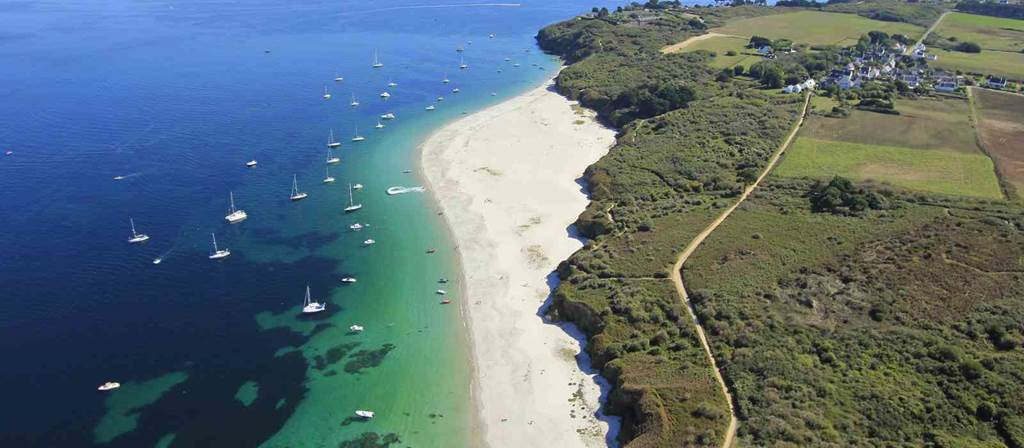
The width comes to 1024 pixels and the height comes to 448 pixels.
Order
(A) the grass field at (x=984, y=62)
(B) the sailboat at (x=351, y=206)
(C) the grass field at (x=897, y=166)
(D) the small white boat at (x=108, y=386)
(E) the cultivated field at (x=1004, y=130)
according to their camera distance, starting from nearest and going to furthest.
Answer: (D) the small white boat at (x=108, y=386), (C) the grass field at (x=897, y=166), (B) the sailboat at (x=351, y=206), (E) the cultivated field at (x=1004, y=130), (A) the grass field at (x=984, y=62)

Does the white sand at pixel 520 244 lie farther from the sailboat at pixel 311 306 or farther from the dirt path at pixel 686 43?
the dirt path at pixel 686 43

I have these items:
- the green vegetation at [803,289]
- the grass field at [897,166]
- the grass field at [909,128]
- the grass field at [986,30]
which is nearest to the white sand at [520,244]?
the green vegetation at [803,289]

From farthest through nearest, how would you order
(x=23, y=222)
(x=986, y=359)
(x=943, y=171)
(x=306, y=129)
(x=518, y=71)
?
(x=518, y=71) → (x=306, y=129) → (x=943, y=171) → (x=23, y=222) → (x=986, y=359)

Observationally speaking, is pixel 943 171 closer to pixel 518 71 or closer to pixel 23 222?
pixel 518 71

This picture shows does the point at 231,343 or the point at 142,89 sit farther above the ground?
the point at 142,89

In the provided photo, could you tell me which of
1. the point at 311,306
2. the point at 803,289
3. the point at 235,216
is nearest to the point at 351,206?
the point at 235,216

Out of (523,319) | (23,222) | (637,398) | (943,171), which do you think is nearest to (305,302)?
(523,319)

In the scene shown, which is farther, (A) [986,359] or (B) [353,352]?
(B) [353,352]

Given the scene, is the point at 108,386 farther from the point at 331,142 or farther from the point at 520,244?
the point at 331,142
